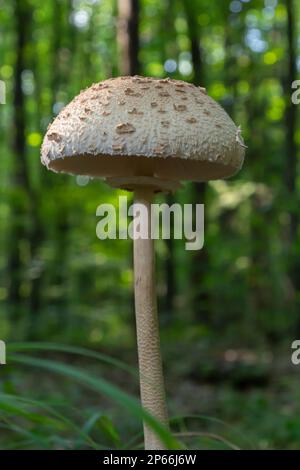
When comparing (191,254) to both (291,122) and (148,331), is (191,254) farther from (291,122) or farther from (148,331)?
(148,331)

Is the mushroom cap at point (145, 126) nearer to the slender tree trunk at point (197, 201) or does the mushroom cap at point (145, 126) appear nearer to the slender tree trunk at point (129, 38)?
the slender tree trunk at point (129, 38)

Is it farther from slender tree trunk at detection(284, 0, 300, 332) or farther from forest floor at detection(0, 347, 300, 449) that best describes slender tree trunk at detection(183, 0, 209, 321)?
slender tree trunk at detection(284, 0, 300, 332)

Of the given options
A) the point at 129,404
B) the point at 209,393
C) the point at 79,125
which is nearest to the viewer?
the point at 129,404

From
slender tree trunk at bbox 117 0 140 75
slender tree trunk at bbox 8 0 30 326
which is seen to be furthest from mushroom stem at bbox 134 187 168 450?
slender tree trunk at bbox 8 0 30 326

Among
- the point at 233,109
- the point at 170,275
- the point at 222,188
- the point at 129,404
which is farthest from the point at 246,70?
the point at 129,404

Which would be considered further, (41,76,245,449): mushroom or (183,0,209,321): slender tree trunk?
(183,0,209,321): slender tree trunk

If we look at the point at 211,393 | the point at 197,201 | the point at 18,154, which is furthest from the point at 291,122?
the point at 18,154

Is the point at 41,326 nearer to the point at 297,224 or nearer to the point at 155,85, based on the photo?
the point at 297,224
